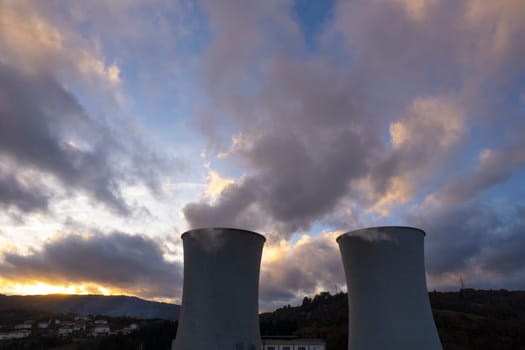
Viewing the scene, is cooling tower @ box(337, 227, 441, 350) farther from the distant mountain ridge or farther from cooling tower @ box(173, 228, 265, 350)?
the distant mountain ridge

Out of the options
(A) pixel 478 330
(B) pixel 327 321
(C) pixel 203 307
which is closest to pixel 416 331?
(C) pixel 203 307

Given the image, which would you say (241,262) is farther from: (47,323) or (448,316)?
(47,323)

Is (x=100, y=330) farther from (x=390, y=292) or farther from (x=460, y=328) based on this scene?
(x=390, y=292)

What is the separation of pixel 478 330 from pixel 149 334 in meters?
30.6

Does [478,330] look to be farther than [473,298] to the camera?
No

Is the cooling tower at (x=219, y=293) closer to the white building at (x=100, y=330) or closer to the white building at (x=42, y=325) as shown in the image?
the white building at (x=100, y=330)

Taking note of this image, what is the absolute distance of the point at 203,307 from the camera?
11609 millimetres

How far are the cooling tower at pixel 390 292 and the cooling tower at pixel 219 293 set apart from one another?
133 inches

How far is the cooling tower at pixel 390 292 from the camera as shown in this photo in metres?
11.4

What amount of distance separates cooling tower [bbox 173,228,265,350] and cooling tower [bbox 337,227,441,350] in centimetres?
338

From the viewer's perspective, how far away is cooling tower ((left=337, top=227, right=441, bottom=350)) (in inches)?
449

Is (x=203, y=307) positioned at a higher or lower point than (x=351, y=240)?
lower

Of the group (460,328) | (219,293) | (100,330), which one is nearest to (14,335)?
(100,330)

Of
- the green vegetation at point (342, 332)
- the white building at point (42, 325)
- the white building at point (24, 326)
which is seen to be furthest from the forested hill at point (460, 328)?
the white building at point (24, 326)
